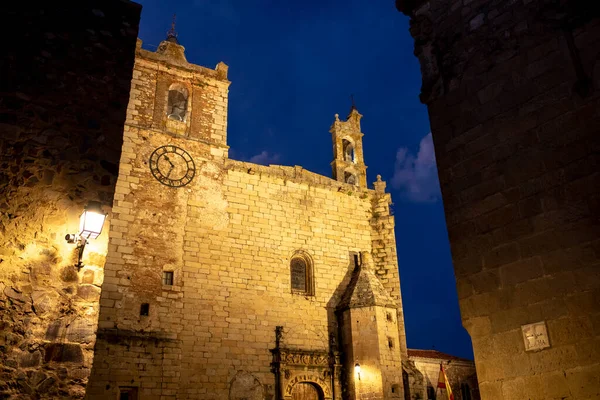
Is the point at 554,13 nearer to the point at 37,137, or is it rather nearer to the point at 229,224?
the point at 37,137

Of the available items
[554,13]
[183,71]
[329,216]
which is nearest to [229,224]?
[329,216]

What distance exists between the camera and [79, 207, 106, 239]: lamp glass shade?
4809 mm

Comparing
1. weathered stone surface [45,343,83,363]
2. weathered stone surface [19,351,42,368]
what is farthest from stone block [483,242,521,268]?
weathered stone surface [19,351,42,368]

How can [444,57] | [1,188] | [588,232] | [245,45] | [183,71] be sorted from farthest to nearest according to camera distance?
[245,45] < [183,71] < [444,57] < [1,188] < [588,232]

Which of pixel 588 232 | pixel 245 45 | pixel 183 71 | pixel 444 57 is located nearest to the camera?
pixel 588 232

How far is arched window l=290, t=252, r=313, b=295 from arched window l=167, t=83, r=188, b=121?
225 inches

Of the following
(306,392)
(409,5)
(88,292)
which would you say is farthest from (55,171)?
(306,392)

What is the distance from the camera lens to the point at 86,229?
4.80m

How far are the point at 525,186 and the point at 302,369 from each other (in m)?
10.5

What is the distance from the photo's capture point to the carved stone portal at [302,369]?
13.6 metres

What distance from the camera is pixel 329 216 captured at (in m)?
16.5

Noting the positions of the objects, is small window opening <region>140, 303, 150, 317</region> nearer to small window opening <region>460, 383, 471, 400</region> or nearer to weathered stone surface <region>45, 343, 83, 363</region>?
weathered stone surface <region>45, 343, 83, 363</region>

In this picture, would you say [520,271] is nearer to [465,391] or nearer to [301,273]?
[301,273]

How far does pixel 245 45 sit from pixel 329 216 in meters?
101
